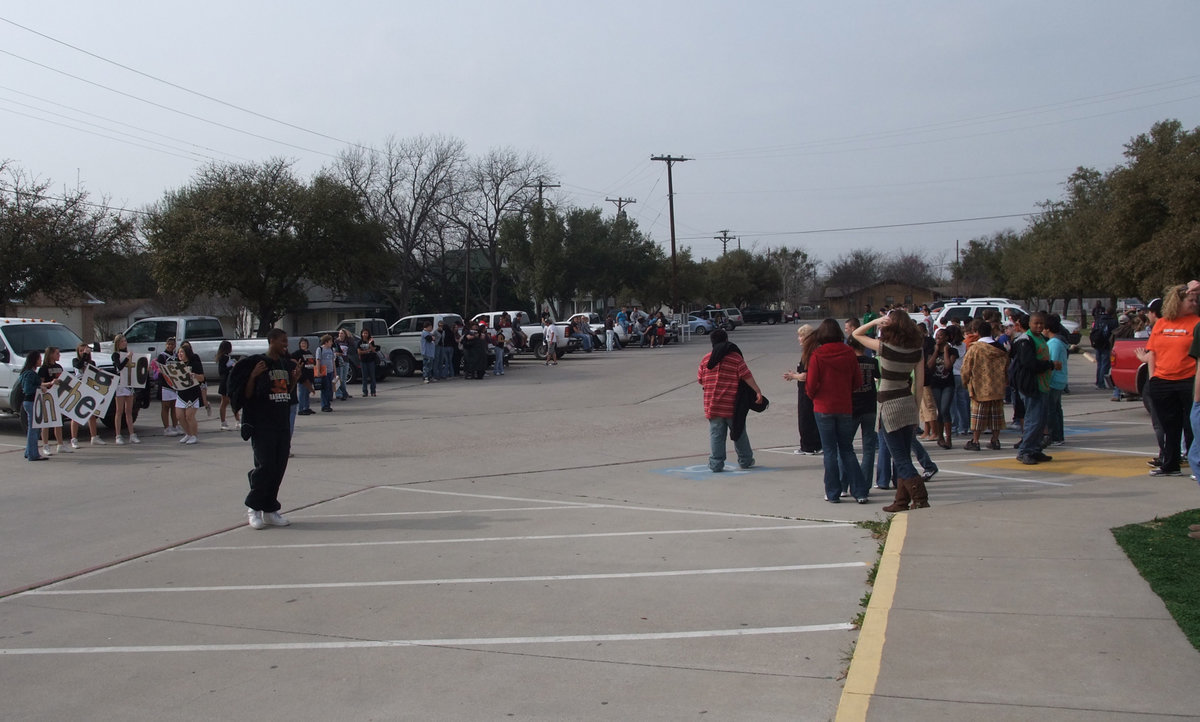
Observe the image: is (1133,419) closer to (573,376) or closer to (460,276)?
(573,376)

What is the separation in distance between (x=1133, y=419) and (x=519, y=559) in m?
11.9

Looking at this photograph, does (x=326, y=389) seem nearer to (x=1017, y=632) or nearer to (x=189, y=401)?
(x=189, y=401)

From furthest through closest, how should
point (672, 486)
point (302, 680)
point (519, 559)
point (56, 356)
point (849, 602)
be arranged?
point (56, 356) < point (672, 486) < point (519, 559) < point (849, 602) < point (302, 680)

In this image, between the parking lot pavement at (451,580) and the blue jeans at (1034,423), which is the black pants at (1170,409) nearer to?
the parking lot pavement at (451,580)

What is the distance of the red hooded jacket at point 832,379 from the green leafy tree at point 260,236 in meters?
28.6

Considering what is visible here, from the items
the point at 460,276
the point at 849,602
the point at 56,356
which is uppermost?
the point at 460,276

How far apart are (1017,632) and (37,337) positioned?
18536 mm

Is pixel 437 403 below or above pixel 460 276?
below

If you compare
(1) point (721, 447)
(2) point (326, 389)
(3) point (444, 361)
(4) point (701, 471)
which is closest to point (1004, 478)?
(1) point (721, 447)

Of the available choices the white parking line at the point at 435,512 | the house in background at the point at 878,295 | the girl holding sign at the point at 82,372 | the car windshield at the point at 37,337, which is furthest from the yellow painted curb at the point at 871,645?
the house in background at the point at 878,295

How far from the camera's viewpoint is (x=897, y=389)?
29.0 feet

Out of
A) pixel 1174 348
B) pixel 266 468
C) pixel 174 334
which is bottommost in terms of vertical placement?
pixel 266 468

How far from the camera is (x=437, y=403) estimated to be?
2120 cm

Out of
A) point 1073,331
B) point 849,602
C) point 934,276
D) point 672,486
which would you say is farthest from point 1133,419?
point 934,276
